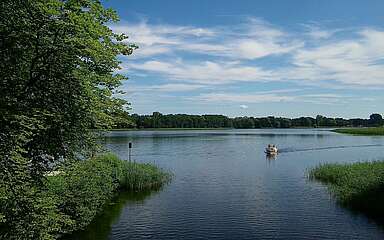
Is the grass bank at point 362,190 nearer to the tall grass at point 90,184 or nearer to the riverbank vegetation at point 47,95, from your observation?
the tall grass at point 90,184

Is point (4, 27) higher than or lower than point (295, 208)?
higher

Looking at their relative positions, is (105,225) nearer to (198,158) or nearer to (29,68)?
(29,68)

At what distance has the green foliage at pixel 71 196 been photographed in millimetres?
17000

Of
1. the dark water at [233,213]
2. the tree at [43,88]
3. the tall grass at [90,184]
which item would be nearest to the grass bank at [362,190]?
the dark water at [233,213]

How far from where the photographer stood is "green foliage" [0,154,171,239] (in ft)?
55.8

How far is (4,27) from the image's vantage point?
15.5 metres

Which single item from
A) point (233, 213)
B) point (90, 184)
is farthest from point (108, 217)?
point (233, 213)

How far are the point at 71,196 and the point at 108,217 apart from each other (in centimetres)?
580

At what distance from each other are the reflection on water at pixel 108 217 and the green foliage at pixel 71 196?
0.46 metres

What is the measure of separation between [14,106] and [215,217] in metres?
17.1

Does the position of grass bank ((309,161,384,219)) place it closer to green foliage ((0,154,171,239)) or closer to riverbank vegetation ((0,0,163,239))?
green foliage ((0,154,171,239))

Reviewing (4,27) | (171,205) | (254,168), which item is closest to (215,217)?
(171,205)

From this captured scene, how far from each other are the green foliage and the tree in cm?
8

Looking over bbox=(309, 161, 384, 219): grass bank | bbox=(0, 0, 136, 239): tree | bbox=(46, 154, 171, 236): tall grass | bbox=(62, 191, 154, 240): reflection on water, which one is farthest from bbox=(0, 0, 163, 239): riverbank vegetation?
bbox=(309, 161, 384, 219): grass bank
